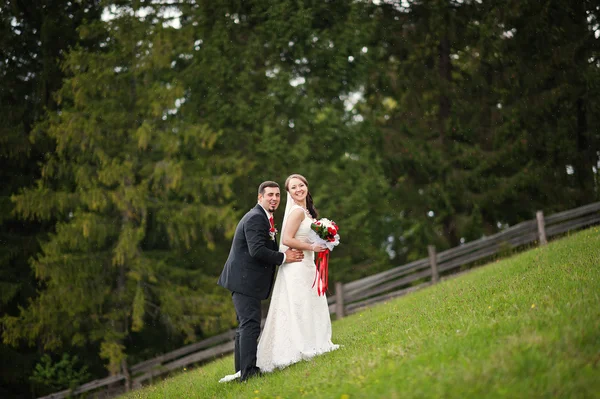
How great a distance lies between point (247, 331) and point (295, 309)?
2.07 ft

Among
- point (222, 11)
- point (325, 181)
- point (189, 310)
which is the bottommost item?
point (189, 310)

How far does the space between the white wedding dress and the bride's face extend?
0.11m

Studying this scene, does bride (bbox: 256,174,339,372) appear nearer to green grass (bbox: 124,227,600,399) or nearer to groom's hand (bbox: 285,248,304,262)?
groom's hand (bbox: 285,248,304,262)

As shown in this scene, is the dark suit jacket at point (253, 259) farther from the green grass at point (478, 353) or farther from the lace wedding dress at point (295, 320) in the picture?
the green grass at point (478, 353)

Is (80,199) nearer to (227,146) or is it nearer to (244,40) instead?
(227,146)

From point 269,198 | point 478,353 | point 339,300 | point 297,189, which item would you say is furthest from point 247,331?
point 339,300

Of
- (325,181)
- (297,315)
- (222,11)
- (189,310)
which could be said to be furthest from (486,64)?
(297,315)

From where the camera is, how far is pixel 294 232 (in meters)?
7.48

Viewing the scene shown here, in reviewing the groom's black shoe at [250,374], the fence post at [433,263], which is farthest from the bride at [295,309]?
the fence post at [433,263]

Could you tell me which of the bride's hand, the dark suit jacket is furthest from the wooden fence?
the dark suit jacket

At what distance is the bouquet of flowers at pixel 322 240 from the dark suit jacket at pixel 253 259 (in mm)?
535

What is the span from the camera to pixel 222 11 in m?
19.3

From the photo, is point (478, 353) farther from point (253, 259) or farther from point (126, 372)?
point (126, 372)

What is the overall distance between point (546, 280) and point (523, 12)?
14891mm
